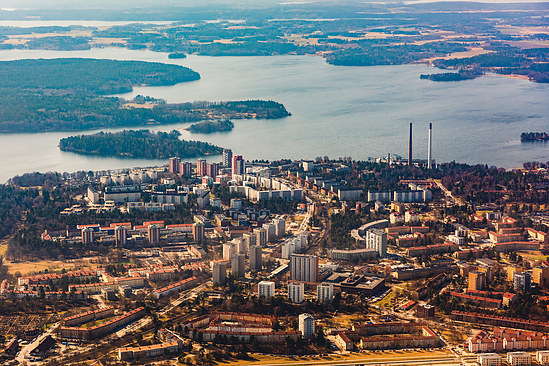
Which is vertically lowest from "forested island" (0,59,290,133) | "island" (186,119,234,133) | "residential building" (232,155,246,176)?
"residential building" (232,155,246,176)

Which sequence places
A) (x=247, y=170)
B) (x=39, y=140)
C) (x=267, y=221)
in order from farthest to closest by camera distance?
(x=39, y=140), (x=247, y=170), (x=267, y=221)

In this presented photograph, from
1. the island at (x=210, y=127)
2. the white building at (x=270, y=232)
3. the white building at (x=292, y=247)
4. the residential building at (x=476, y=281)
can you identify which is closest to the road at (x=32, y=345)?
the white building at (x=292, y=247)

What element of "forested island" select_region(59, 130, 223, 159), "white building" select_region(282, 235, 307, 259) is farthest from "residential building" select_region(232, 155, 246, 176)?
"white building" select_region(282, 235, 307, 259)

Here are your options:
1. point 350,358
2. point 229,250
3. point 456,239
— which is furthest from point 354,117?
point 350,358

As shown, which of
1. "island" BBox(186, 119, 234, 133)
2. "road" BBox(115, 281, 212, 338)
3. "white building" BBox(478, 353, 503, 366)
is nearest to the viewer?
"white building" BBox(478, 353, 503, 366)

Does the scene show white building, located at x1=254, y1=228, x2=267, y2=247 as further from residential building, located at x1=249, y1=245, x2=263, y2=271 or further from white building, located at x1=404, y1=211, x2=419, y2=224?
white building, located at x1=404, y1=211, x2=419, y2=224

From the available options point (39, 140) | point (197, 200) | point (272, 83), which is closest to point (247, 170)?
point (197, 200)

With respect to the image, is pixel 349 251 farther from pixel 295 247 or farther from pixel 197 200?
pixel 197 200

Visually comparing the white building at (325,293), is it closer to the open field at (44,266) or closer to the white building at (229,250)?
the white building at (229,250)
